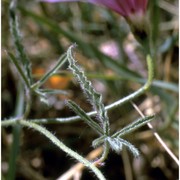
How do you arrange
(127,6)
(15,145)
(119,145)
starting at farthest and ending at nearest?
1. (15,145)
2. (127,6)
3. (119,145)

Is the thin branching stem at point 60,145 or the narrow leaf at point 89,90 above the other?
the narrow leaf at point 89,90

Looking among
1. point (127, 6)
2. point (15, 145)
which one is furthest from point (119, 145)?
point (15, 145)

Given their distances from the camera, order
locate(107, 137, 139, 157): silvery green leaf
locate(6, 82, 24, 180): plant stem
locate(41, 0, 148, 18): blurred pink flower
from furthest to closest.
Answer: locate(6, 82, 24, 180): plant stem < locate(41, 0, 148, 18): blurred pink flower < locate(107, 137, 139, 157): silvery green leaf

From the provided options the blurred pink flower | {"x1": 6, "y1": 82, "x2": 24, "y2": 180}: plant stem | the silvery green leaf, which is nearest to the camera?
the silvery green leaf

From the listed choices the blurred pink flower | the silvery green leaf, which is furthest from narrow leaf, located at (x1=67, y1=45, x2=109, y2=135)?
the blurred pink flower

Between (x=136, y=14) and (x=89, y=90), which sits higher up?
(x=136, y=14)

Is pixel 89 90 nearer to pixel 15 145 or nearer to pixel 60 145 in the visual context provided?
pixel 60 145

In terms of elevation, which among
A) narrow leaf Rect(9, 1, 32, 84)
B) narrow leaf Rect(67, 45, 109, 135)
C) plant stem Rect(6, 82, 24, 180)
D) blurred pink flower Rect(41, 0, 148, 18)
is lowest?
plant stem Rect(6, 82, 24, 180)

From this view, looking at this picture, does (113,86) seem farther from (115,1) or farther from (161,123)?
(115,1)

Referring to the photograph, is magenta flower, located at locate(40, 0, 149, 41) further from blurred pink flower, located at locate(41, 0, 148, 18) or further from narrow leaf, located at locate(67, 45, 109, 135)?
narrow leaf, located at locate(67, 45, 109, 135)

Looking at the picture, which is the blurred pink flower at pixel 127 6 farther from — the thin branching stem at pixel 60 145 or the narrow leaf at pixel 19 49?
the thin branching stem at pixel 60 145

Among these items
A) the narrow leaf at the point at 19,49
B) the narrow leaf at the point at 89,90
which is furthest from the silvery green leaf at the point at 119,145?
the narrow leaf at the point at 19,49

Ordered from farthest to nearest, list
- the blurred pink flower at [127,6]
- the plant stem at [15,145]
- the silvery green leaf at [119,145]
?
the plant stem at [15,145]
the blurred pink flower at [127,6]
the silvery green leaf at [119,145]
